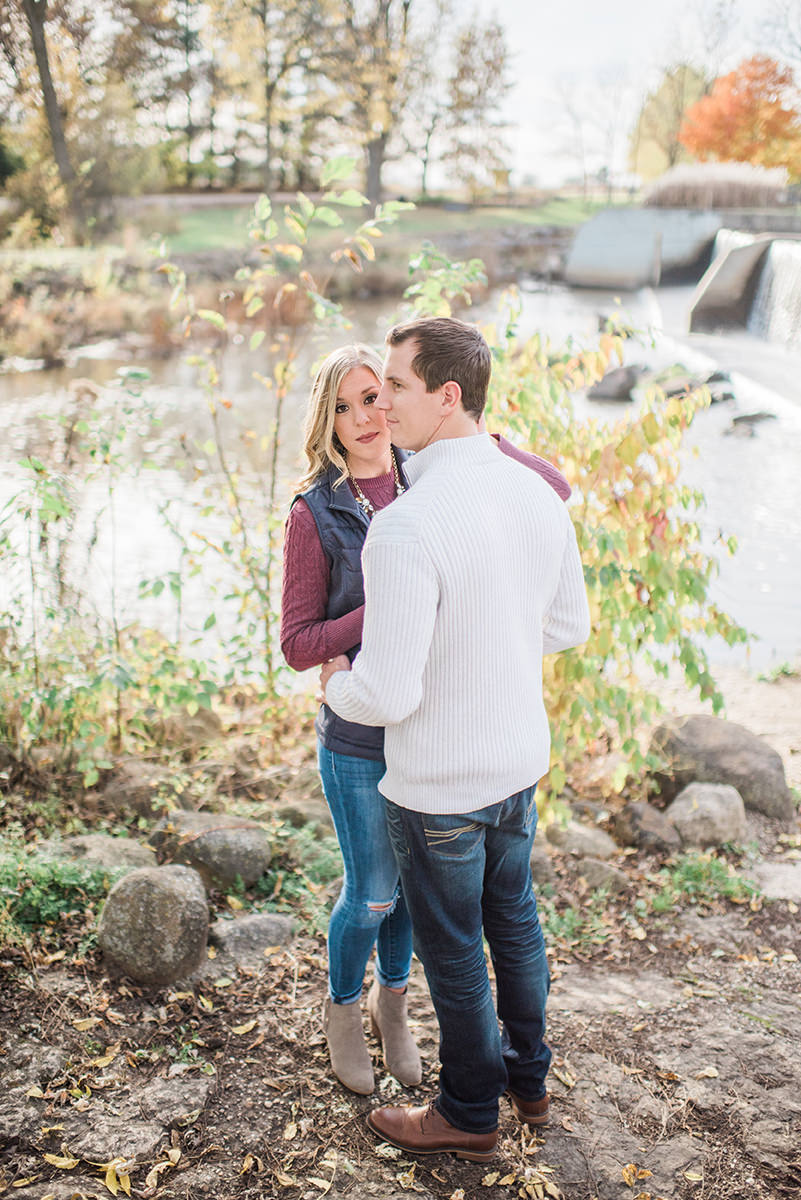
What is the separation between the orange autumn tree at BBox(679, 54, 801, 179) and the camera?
3684cm

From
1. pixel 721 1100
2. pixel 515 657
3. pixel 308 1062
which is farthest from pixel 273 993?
pixel 515 657

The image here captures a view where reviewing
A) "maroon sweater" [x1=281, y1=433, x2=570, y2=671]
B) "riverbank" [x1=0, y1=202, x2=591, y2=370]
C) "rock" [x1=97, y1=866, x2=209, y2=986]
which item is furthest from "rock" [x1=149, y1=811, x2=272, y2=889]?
"riverbank" [x1=0, y1=202, x2=591, y2=370]

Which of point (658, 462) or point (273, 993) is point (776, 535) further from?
point (273, 993)

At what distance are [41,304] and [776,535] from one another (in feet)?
45.7

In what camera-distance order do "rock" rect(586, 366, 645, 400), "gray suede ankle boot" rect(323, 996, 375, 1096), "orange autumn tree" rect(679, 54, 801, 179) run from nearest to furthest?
"gray suede ankle boot" rect(323, 996, 375, 1096) → "rock" rect(586, 366, 645, 400) → "orange autumn tree" rect(679, 54, 801, 179)

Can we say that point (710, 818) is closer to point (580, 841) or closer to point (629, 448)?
A: point (580, 841)

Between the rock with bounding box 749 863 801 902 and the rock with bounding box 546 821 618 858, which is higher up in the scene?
the rock with bounding box 546 821 618 858

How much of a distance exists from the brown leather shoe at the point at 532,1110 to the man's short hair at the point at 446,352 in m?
1.70

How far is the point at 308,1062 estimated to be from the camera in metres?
2.59

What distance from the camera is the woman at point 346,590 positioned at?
2.18m

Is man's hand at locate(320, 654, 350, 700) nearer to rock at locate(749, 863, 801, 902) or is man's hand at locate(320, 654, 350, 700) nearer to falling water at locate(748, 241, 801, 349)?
rock at locate(749, 863, 801, 902)

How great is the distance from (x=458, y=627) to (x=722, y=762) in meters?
2.90

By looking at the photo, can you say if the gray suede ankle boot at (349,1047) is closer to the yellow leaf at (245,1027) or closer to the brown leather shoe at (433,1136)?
the brown leather shoe at (433,1136)

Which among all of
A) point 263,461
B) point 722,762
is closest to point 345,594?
point 722,762
